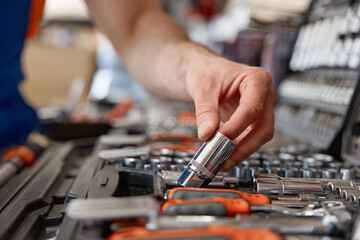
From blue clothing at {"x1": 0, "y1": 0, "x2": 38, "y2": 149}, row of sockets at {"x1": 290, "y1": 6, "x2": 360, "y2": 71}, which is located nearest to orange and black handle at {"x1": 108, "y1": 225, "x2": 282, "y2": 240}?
row of sockets at {"x1": 290, "y1": 6, "x2": 360, "y2": 71}

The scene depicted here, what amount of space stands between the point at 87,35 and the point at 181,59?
31.9 feet

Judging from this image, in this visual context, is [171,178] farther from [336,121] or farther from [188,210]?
[336,121]

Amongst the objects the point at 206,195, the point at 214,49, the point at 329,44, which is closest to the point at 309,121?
the point at 329,44

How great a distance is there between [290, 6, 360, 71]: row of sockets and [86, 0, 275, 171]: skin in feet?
0.91

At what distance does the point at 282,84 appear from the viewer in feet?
3.52

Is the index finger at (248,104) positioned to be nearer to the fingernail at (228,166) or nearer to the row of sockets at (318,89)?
the fingernail at (228,166)

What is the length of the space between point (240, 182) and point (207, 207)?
0.56 ft

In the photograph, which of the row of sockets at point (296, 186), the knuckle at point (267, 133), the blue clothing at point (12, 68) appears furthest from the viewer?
the blue clothing at point (12, 68)

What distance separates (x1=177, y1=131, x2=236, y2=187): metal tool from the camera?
0.43 meters

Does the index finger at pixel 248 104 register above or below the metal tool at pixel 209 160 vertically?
above

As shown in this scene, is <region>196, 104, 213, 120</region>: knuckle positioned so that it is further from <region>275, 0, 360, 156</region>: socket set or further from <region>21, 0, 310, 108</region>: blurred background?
<region>21, 0, 310, 108</region>: blurred background

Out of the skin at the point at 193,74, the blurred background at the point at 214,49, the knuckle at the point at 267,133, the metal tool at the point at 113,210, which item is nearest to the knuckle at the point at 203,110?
the skin at the point at 193,74

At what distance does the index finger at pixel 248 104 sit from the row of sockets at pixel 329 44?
0.94 feet

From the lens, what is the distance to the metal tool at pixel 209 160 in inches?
17.0
